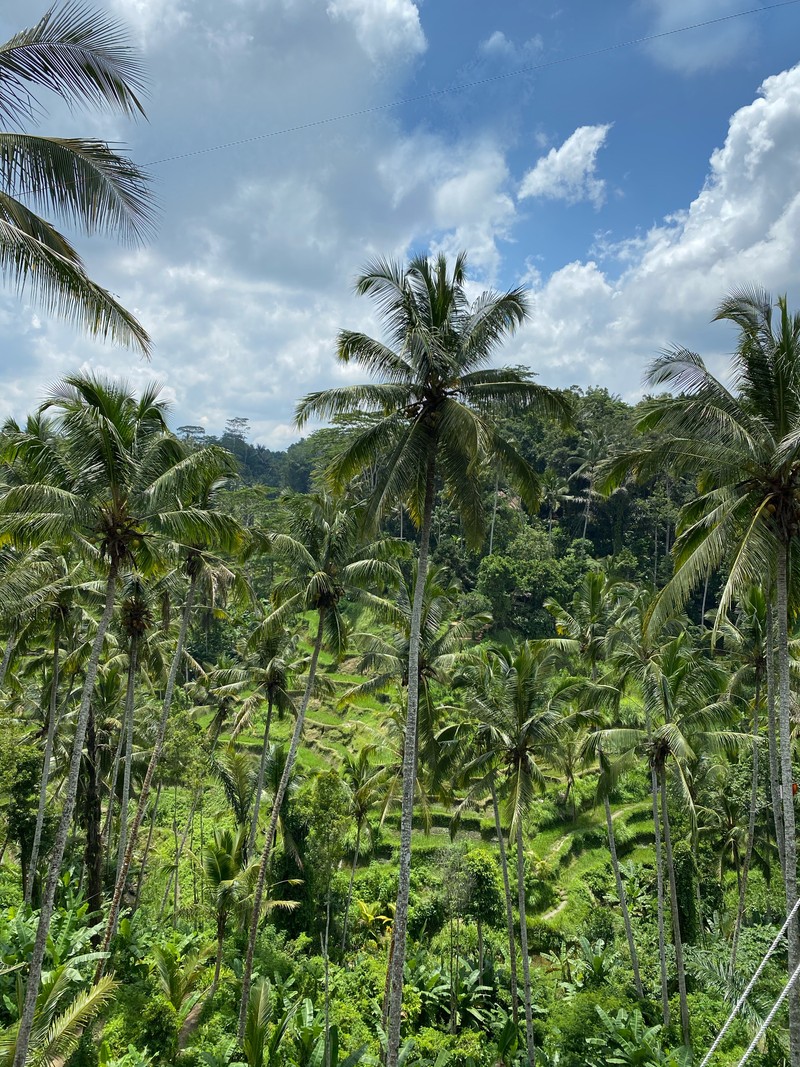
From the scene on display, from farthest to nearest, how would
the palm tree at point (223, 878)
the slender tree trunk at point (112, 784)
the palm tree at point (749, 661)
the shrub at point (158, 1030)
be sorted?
1. the slender tree trunk at point (112, 784)
2. the palm tree at point (749, 661)
3. the palm tree at point (223, 878)
4. the shrub at point (158, 1030)

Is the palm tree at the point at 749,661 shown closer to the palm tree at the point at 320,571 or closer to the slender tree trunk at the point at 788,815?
the slender tree trunk at the point at 788,815

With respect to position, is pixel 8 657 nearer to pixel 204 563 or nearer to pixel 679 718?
pixel 204 563

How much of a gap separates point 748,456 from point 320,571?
10286 mm

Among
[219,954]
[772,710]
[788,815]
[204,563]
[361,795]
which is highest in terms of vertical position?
[204,563]

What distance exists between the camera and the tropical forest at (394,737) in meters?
10.3

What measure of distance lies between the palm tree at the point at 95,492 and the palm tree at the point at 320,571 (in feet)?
15.4

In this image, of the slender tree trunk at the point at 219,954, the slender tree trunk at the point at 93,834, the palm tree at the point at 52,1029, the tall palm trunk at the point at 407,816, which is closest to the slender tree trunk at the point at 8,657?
the slender tree trunk at the point at 93,834

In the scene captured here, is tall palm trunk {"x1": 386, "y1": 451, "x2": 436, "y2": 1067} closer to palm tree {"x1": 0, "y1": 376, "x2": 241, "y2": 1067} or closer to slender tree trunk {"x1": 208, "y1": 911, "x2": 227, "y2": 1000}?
palm tree {"x1": 0, "y1": 376, "x2": 241, "y2": 1067}

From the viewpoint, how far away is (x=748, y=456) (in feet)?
32.1

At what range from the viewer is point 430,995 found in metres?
19.3

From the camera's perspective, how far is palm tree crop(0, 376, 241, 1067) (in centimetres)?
1047

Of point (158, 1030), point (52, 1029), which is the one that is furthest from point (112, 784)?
point (52, 1029)

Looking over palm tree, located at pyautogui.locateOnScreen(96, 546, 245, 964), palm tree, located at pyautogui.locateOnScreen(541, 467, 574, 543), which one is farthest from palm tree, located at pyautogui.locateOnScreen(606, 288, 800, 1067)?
palm tree, located at pyautogui.locateOnScreen(541, 467, 574, 543)

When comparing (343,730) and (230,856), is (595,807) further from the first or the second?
(230,856)
